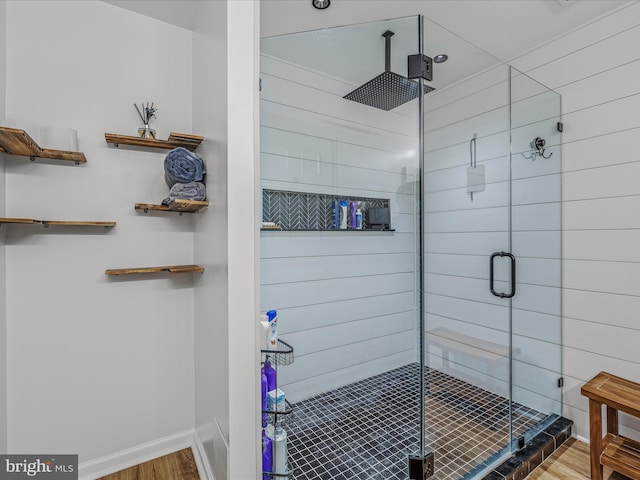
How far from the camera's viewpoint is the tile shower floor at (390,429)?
58.2 inches

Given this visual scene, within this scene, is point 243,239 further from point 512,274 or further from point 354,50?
point 512,274

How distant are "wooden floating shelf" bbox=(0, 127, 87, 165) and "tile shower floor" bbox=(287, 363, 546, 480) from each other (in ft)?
5.26

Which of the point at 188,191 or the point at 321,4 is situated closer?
the point at 188,191

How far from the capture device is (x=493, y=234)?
6.13 feet

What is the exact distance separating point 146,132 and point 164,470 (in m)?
1.76

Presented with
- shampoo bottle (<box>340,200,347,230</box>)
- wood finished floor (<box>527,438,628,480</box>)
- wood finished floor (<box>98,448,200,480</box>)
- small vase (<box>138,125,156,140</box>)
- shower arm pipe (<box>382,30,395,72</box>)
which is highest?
shower arm pipe (<box>382,30,395,72</box>)

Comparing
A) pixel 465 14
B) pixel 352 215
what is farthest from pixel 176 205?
pixel 465 14

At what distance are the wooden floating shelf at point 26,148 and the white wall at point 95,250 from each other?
81 millimetres

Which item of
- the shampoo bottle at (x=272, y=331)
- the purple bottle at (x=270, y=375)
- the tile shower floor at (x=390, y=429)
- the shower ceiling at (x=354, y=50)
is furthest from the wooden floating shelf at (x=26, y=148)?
the tile shower floor at (x=390, y=429)

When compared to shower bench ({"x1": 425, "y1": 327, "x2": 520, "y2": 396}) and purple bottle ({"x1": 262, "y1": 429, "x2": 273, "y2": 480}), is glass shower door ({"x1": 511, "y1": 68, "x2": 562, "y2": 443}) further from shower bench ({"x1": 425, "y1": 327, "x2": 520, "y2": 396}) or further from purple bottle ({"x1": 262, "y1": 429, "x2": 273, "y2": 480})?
purple bottle ({"x1": 262, "y1": 429, "x2": 273, "y2": 480})

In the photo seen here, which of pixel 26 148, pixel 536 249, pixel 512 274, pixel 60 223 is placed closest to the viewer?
pixel 26 148

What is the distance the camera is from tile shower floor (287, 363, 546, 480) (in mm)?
1479

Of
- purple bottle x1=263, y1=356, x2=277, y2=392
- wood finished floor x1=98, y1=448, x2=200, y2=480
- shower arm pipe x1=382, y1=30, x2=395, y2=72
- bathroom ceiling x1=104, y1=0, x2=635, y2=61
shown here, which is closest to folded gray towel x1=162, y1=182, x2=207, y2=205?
purple bottle x1=263, y1=356, x2=277, y2=392

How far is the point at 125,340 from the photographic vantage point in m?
1.66
